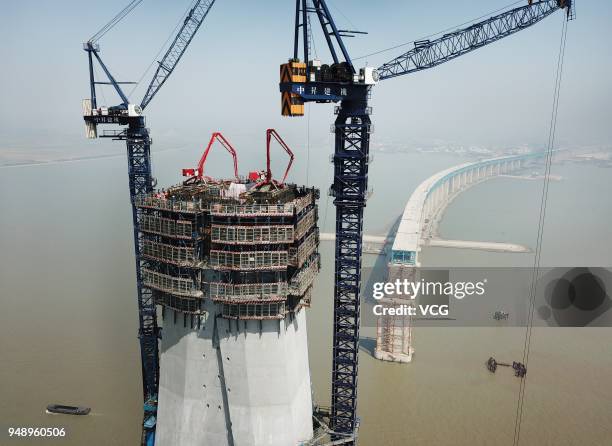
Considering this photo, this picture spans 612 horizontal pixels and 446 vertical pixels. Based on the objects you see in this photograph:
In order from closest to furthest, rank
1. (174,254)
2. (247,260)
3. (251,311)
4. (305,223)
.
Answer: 1. (247,260)
2. (251,311)
3. (174,254)
4. (305,223)

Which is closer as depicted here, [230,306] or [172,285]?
[230,306]

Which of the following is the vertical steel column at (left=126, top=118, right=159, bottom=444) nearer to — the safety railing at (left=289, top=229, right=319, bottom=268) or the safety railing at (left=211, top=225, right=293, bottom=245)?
the safety railing at (left=211, top=225, right=293, bottom=245)

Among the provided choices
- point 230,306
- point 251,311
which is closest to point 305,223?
point 251,311

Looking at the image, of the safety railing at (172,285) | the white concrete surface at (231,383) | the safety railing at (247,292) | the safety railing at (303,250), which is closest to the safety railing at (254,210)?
the safety railing at (303,250)

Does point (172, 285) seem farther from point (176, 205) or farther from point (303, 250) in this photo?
point (303, 250)

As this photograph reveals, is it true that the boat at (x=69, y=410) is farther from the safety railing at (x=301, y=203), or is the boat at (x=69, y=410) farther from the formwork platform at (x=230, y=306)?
the safety railing at (x=301, y=203)

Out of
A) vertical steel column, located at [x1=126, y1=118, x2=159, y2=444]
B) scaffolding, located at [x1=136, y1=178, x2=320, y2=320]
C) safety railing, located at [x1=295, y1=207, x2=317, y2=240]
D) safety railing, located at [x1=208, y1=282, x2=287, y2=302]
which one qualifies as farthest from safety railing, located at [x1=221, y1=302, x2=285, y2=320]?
vertical steel column, located at [x1=126, y1=118, x2=159, y2=444]
